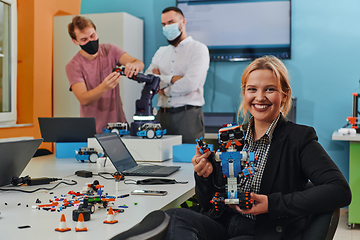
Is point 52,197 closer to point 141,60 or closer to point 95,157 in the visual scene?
point 95,157

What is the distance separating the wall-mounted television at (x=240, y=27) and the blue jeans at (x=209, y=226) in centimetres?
270

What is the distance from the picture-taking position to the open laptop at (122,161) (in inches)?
69.4

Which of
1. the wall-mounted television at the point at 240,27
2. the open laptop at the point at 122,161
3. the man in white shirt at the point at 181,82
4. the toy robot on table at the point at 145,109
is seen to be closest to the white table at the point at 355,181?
the wall-mounted television at the point at 240,27

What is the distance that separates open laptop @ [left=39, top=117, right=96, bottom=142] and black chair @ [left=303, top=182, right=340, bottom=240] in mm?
Result: 1652

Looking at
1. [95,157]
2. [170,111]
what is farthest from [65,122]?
[170,111]

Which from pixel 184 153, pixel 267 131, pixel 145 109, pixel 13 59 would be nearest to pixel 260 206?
pixel 267 131

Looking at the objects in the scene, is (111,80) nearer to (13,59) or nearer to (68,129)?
(68,129)

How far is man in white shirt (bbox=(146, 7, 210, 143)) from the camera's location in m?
2.96

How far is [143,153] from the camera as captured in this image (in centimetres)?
221

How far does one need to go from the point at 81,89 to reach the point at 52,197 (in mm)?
2462

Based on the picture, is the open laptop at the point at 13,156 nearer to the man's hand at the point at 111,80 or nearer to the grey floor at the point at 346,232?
the man's hand at the point at 111,80

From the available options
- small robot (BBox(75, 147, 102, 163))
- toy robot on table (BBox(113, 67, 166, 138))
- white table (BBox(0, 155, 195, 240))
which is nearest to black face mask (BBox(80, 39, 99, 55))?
toy robot on table (BBox(113, 67, 166, 138))

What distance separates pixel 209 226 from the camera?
1.24m

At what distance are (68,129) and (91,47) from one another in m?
1.52
